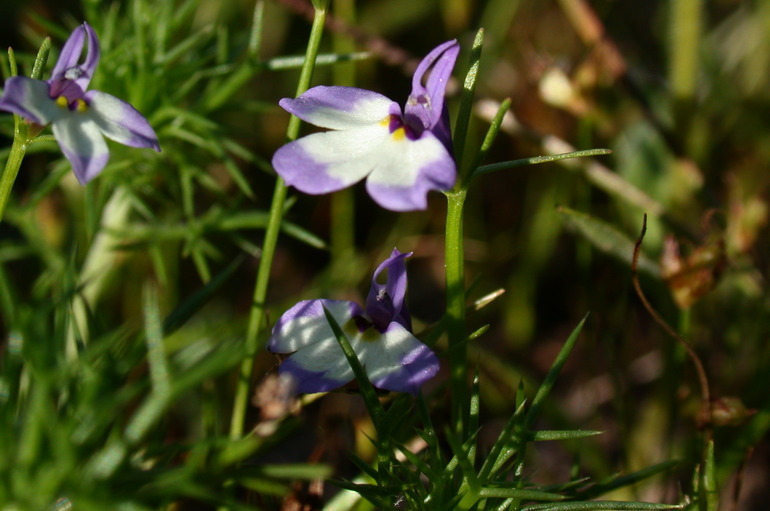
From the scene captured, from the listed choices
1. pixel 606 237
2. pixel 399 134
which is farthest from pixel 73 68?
pixel 606 237

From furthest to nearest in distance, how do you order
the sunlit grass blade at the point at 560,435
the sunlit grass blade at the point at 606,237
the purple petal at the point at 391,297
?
the sunlit grass blade at the point at 606,237
the purple petal at the point at 391,297
the sunlit grass blade at the point at 560,435

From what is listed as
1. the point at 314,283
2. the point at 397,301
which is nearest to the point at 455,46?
the point at 397,301

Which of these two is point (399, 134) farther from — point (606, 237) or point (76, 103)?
point (606, 237)

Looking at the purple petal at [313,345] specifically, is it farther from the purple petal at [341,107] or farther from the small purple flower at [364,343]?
the purple petal at [341,107]

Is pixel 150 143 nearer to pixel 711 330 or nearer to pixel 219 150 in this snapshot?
pixel 219 150

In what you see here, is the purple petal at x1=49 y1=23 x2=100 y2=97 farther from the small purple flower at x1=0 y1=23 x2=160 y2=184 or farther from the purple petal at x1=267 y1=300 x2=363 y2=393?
the purple petal at x1=267 y1=300 x2=363 y2=393

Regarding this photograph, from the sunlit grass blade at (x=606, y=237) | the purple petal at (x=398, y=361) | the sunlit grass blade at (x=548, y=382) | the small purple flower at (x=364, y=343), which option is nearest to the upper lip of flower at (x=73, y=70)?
the small purple flower at (x=364, y=343)
